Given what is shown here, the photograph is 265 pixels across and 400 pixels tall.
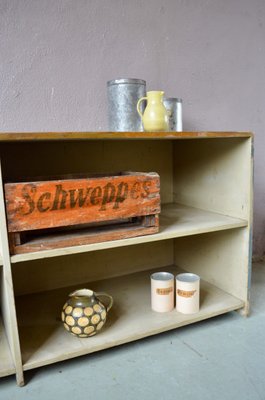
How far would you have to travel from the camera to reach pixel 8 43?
4.44 feet

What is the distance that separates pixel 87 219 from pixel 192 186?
29.9 inches

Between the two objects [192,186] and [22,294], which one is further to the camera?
[192,186]

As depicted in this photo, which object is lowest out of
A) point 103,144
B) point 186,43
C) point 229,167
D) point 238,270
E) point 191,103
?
point 238,270

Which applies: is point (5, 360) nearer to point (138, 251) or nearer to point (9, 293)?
point (9, 293)

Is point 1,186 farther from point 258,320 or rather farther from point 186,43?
point 186,43

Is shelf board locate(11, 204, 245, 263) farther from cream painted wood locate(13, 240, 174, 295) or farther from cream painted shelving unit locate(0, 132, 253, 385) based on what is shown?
cream painted wood locate(13, 240, 174, 295)

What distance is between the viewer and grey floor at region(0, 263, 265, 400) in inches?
40.8

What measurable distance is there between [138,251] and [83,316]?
0.68 m

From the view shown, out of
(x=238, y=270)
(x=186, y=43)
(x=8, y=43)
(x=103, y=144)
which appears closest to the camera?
(x=8, y=43)

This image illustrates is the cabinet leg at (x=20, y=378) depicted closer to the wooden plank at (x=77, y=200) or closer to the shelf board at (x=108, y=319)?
the shelf board at (x=108, y=319)

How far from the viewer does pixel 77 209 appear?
1.07 meters

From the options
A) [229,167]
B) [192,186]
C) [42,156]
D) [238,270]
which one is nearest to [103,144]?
[42,156]

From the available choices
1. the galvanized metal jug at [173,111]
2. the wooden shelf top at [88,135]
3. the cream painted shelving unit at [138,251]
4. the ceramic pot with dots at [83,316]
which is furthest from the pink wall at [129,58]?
the ceramic pot with dots at [83,316]

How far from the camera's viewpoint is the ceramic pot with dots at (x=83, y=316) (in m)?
1.16
